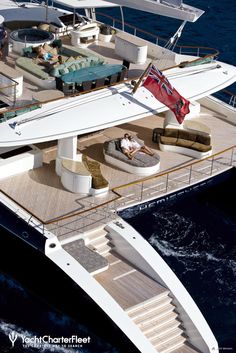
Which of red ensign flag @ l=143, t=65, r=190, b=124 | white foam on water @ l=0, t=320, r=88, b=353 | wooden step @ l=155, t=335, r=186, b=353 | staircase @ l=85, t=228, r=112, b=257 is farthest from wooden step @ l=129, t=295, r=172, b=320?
red ensign flag @ l=143, t=65, r=190, b=124

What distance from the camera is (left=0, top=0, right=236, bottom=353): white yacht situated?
21.6 metres

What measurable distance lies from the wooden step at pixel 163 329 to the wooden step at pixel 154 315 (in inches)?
9.1

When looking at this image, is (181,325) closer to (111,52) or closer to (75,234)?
(75,234)

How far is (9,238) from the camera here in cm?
2277

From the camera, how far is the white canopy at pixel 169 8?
26547 millimetres

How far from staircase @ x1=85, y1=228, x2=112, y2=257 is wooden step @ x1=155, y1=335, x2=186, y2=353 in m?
2.94

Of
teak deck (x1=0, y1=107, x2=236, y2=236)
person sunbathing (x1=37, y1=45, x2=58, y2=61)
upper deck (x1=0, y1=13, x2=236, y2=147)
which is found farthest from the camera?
person sunbathing (x1=37, y1=45, x2=58, y2=61)

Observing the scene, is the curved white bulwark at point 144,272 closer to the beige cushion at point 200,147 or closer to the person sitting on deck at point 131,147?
the person sitting on deck at point 131,147

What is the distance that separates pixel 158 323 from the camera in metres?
21.4

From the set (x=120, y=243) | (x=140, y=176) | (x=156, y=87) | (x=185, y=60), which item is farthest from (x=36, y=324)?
(x=185, y=60)

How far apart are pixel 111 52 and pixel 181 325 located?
1097 centimetres

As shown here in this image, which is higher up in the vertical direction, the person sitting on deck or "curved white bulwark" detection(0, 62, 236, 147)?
"curved white bulwark" detection(0, 62, 236, 147)

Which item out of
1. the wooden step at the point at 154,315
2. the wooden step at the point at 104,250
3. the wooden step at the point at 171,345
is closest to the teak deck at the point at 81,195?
the wooden step at the point at 104,250

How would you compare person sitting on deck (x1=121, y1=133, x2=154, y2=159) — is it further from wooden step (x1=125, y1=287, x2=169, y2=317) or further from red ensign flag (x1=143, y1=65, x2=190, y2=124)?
wooden step (x1=125, y1=287, x2=169, y2=317)
